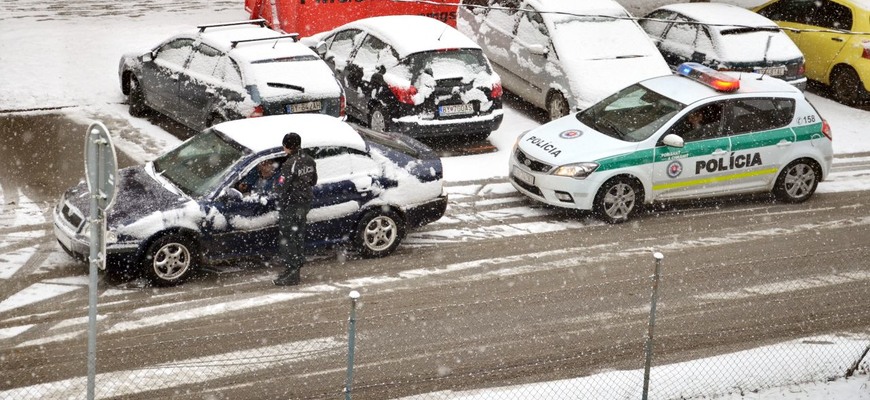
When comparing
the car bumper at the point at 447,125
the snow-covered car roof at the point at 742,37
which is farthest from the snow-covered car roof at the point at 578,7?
the car bumper at the point at 447,125

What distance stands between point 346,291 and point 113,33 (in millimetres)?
11597

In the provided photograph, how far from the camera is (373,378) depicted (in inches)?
368

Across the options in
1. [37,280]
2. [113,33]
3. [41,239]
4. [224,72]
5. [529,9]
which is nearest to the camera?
[37,280]

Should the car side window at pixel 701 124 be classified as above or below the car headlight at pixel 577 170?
above

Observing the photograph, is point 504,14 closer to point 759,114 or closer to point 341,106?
point 341,106

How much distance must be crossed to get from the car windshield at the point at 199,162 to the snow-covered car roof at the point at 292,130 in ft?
0.49

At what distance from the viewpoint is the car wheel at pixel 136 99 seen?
16.6 m

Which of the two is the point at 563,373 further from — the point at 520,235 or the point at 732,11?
the point at 732,11

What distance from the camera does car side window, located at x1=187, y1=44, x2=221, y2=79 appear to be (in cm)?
1533

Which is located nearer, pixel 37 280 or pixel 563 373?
pixel 563 373

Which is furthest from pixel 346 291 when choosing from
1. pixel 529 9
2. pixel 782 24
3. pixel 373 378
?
pixel 782 24

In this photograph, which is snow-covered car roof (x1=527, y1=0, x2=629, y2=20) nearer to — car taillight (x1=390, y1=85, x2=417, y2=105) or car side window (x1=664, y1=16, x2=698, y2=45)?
car side window (x1=664, y1=16, x2=698, y2=45)

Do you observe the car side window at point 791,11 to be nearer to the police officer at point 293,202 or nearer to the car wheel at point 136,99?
the car wheel at point 136,99

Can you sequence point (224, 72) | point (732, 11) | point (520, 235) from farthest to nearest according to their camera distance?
point (732, 11), point (224, 72), point (520, 235)
